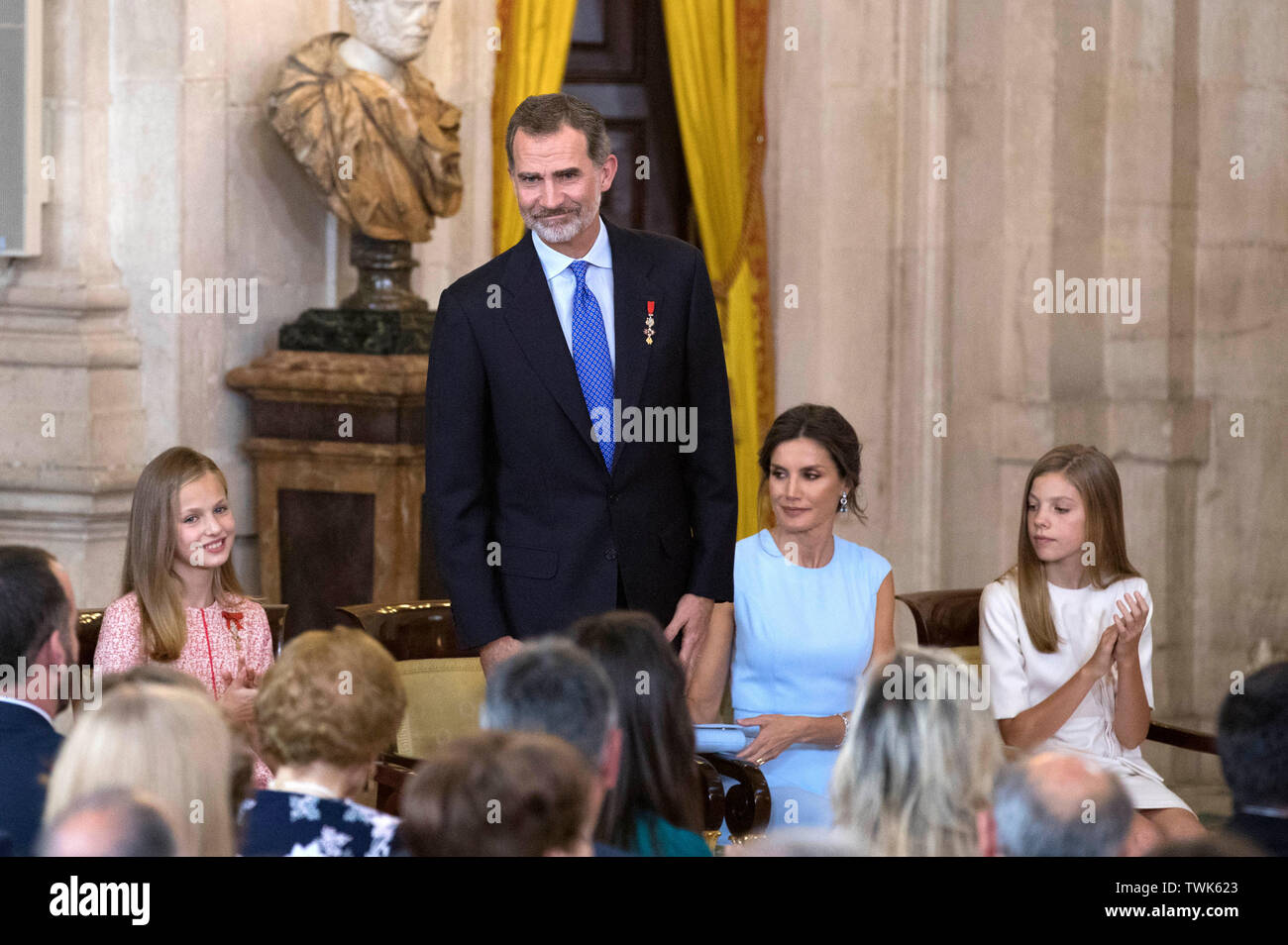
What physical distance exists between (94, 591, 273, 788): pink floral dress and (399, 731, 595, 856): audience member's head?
1.81 metres

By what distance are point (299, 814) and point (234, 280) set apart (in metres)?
3.84

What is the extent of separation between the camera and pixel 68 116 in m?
5.64

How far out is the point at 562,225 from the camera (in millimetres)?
3201

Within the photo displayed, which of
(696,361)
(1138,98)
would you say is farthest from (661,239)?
(1138,98)

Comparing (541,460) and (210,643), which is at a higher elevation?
(541,460)

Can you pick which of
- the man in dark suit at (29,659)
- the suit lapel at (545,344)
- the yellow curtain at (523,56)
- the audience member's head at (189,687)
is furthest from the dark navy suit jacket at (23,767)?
the yellow curtain at (523,56)

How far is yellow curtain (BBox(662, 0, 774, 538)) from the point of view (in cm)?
664

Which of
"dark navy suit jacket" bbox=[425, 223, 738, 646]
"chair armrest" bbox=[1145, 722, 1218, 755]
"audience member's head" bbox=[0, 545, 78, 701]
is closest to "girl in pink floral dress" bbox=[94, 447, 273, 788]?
"dark navy suit jacket" bbox=[425, 223, 738, 646]

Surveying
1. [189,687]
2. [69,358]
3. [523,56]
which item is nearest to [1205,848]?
A: [189,687]

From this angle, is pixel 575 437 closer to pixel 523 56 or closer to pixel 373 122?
pixel 373 122

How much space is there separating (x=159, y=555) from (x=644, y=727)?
1625 mm

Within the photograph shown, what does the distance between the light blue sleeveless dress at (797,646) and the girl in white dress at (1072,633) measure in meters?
0.34

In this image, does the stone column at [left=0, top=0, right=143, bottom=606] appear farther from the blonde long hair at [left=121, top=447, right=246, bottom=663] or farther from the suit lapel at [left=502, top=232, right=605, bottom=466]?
the suit lapel at [left=502, top=232, right=605, bottom=466]

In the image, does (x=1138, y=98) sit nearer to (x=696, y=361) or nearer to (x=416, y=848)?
(x=696, y=361)
